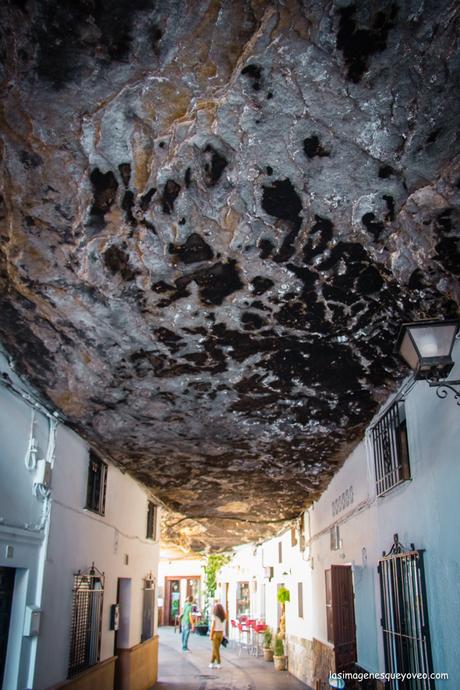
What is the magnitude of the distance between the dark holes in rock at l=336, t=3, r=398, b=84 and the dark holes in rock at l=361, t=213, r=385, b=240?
925 mm

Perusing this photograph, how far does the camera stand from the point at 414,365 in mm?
3471

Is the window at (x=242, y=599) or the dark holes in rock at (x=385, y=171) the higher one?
the dark holes in rock at (x=385, y=171)

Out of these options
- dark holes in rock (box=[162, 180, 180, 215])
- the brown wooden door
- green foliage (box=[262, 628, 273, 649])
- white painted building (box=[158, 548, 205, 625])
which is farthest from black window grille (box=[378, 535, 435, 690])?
white painted building (box=[158, 548, 205, 625])

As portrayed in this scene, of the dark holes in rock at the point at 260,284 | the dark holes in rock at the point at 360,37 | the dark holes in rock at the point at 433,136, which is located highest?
the dark holes in rock at the point at 360,37

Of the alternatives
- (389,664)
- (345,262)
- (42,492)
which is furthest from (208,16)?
(389,664)

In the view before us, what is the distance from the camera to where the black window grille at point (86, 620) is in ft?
22.5

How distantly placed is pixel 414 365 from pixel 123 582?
8338 millimetres

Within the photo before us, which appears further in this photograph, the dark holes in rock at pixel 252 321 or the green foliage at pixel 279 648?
the green foliage at pixel 279 648

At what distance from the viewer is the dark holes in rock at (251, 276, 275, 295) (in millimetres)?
3936

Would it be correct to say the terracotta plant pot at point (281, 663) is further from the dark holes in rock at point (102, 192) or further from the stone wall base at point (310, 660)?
the dark holes in rock at point (102, 192)

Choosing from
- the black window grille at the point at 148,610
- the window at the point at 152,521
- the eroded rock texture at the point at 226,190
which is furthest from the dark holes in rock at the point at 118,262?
the black window grille at the point at 148,610

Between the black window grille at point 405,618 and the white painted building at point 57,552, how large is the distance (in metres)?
3.38

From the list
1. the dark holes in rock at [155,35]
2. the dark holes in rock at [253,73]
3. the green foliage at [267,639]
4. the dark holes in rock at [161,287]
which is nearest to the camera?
the dark holes in rock at [155,35]

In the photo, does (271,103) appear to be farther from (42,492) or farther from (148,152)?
(42,492)
